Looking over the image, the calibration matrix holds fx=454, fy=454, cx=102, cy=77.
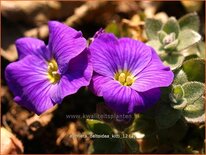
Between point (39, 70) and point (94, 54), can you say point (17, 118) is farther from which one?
point (94, 54)

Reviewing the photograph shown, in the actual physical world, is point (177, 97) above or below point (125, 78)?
below

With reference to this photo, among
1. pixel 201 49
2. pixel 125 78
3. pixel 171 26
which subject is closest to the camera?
pixel 125 78

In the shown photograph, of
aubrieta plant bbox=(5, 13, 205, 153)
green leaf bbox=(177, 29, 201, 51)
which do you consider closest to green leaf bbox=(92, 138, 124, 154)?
aubrieta plant bbox=(5, 13, 205, 153)

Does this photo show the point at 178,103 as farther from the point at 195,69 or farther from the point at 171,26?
the point at 171,26

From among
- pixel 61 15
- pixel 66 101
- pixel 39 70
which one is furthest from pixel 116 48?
pixel 61 15

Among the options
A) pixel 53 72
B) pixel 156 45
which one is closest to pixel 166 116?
pixel 156 45

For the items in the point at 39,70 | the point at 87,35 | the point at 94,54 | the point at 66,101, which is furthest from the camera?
the point at 87,35

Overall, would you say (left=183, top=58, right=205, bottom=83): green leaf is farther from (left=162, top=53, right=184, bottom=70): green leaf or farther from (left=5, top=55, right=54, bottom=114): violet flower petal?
(left=5, top=55, right=54, bottom=114): violet flower petal
